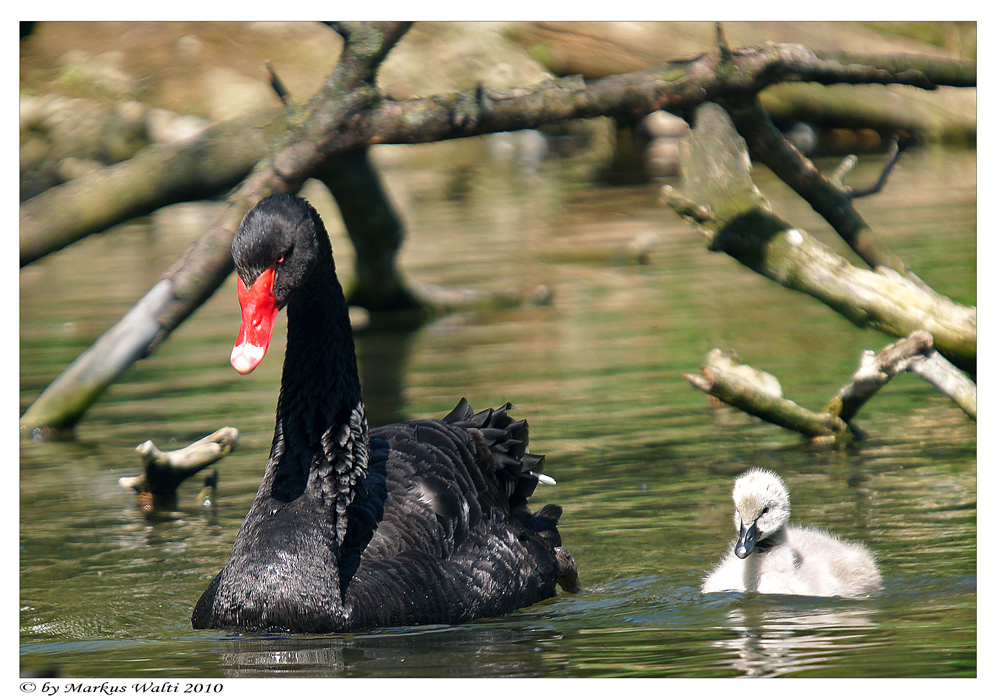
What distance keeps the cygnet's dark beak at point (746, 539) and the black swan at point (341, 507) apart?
2.89 feet

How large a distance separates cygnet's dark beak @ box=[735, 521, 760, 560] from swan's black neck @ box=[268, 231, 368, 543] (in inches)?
67.5

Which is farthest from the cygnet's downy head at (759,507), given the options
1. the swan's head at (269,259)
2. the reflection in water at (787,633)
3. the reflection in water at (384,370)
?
the reflection in water at (384,370)

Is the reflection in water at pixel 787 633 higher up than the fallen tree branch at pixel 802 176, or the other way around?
the fallen tree branch at pixel 802 176

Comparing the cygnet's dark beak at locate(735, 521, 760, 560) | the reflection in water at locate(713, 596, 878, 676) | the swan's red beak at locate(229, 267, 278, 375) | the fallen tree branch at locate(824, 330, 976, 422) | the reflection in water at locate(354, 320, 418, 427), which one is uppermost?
the swan's red beak at locate(229, 267, 278, 375)

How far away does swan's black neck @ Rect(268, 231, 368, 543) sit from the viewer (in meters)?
5.41

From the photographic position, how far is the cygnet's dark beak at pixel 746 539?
5453 mm

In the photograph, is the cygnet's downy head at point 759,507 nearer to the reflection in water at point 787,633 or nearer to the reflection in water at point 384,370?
the reflection in water at point 787,633

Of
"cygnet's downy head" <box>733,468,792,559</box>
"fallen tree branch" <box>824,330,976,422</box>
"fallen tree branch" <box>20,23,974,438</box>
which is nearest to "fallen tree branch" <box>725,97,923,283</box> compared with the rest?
"fallen tree branch" <box>20,23,974,438</box>

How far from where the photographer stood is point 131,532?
697 cm

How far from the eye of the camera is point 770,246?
7.38m

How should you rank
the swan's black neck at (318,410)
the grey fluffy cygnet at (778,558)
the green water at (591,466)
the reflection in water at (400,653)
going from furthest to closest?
1. the grey fluffy cygnet at (778,558)
2. the swan's black neck at (318,410)
3. the green water at (591,466)
4. the reflection in water at (400,653)

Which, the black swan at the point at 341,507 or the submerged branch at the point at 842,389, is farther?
the submerged branch at the point at 842,389

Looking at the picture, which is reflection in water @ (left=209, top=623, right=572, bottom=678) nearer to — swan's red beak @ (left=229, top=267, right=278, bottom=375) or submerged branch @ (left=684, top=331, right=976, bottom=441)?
swan's red beak @ (left=229, top=267, right=278, bottom=375)

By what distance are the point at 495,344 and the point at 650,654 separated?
6348mm
